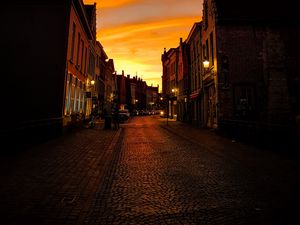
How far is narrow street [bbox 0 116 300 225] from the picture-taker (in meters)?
3.63

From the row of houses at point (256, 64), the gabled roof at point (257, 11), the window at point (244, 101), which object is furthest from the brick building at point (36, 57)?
the window at point (244, 101)

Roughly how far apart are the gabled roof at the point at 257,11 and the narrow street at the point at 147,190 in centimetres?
1398

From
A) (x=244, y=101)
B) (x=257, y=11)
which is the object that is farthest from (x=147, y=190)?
(x=257, y=11)

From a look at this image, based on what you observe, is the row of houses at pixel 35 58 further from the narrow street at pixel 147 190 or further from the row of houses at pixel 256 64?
the row of houses at pixel 256 64

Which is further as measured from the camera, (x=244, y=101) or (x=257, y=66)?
(x=257, y=66)

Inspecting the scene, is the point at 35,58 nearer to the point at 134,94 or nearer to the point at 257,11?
the point at 257,11

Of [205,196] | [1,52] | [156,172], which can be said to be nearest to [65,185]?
[156,172]

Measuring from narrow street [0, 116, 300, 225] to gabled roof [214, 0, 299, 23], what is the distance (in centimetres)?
1398

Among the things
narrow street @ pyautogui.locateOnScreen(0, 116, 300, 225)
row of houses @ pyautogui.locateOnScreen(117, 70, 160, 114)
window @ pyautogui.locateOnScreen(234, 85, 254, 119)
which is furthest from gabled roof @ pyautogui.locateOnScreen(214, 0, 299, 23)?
row of houses @ pyautogui.locateOnScreen(117, 70, 160, 114)

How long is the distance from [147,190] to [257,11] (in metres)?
19.1

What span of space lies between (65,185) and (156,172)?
2.35 m

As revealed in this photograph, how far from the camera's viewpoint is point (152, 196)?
15.0 ft

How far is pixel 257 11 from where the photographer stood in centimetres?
1916

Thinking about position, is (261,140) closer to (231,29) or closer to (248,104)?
(248,104)
